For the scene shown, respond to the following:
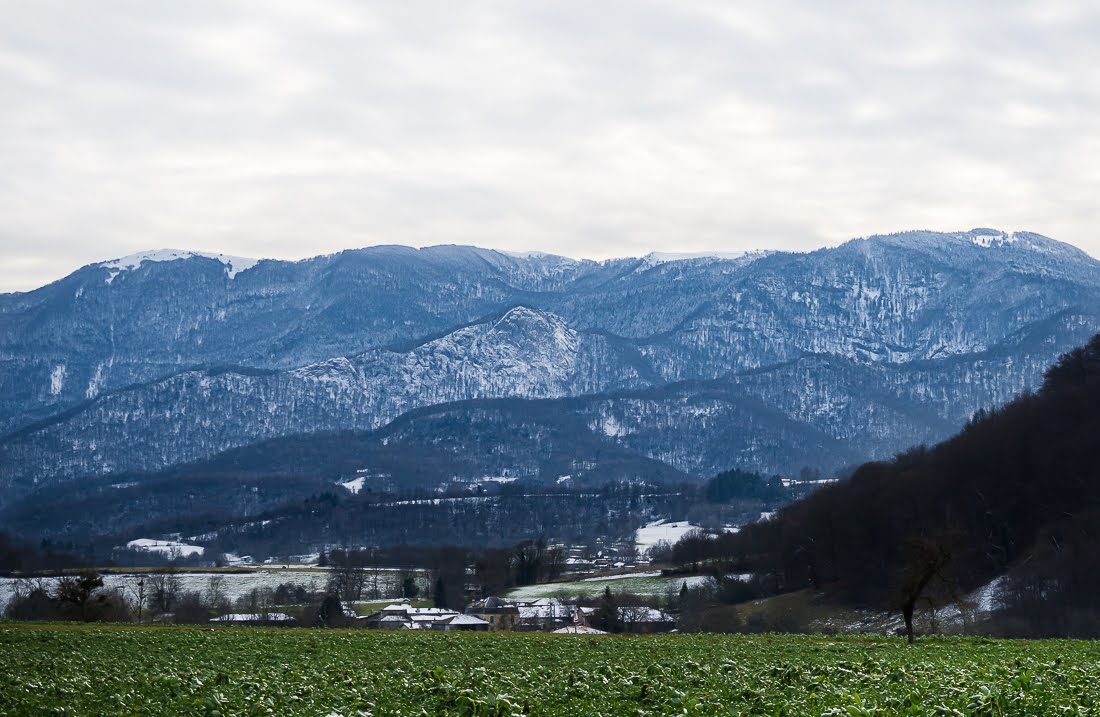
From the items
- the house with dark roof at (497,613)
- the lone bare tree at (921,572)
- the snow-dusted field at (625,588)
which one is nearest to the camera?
the lone bare tree at (921,572)

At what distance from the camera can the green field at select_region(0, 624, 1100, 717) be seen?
87.4ft

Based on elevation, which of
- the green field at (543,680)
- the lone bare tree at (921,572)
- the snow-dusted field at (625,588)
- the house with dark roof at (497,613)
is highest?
the lone bare tree at (921,572)

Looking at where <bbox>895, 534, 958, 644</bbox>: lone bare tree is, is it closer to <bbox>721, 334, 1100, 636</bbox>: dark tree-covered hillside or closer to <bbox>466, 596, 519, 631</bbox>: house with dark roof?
<bbox>721, 334, 1100, 636</bbox>: dark tree-covered hillside

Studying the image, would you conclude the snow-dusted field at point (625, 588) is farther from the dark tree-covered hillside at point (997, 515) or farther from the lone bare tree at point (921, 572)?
the lone bare tree at point (921, 572)

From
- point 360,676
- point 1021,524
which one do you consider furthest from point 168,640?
point 1021,524

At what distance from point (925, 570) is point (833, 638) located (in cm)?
688

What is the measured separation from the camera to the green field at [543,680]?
26641 mm

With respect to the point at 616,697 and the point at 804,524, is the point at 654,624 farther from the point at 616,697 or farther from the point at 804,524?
the point at 616,697

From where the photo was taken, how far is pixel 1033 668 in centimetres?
3394

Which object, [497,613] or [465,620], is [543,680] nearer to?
[465,620]

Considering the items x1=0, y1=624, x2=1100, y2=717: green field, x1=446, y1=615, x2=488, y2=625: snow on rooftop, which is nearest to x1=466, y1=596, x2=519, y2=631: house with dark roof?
x1=446, y1=615, x2=488, y2=625: snow on rooftop

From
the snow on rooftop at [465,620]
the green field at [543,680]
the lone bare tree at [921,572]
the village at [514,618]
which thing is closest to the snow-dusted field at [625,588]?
the village at [514,618]

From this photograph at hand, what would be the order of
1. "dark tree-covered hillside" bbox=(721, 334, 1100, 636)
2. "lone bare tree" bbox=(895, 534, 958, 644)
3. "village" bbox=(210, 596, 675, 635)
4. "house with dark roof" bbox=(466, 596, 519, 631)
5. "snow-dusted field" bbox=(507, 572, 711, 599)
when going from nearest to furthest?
"lone bare tree" bbox=(895, 534, 958, 644)
"dark tree-covered hillside" bbox=(721, 334, 1100, 636)
"village" bbox=(210, 596, 675, 635)
"house with dark roof" bbox=(466, 596, 519, 631)
"snow-dusted field" bbox=(507, 572, 711, 599)

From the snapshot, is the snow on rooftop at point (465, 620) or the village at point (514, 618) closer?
the village at point (514, 618)
